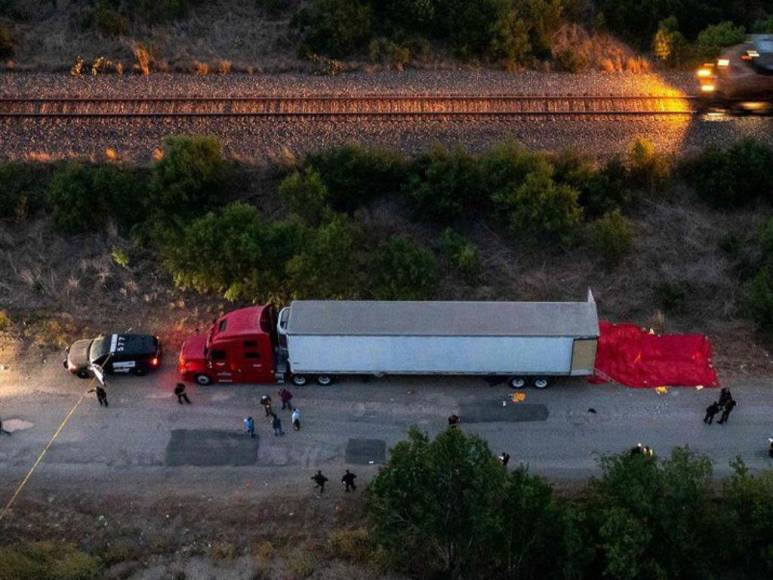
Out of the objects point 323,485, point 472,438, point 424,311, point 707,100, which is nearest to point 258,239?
point 424,311

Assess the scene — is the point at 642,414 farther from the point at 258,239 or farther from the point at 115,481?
the point at 115,481

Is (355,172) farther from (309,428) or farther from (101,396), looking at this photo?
(101,396)

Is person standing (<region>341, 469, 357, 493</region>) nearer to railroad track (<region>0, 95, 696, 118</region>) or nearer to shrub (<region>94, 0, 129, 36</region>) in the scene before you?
railroad track (<region>0, 95, 696, 118</region>)

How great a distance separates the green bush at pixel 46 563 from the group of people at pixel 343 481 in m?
5.96

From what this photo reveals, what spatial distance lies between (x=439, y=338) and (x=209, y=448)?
756cm

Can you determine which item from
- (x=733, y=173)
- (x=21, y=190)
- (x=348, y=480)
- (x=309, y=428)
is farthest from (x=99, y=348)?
(x=733, y=173)

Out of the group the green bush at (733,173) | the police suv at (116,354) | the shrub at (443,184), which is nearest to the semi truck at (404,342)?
the police suv at (116,354)

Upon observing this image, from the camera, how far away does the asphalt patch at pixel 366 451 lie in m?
23.7

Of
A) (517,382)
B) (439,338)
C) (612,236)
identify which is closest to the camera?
(439,338)

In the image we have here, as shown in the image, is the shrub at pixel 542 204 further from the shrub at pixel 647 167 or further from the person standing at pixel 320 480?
the person standing at pixel 320 480

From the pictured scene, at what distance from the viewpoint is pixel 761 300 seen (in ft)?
86.7

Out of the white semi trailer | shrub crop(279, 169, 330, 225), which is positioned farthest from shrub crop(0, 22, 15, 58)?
the white semi trailer

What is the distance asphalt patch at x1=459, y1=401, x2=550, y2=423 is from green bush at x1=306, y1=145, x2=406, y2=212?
30.5 ft

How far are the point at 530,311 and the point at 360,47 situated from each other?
1717 cm
